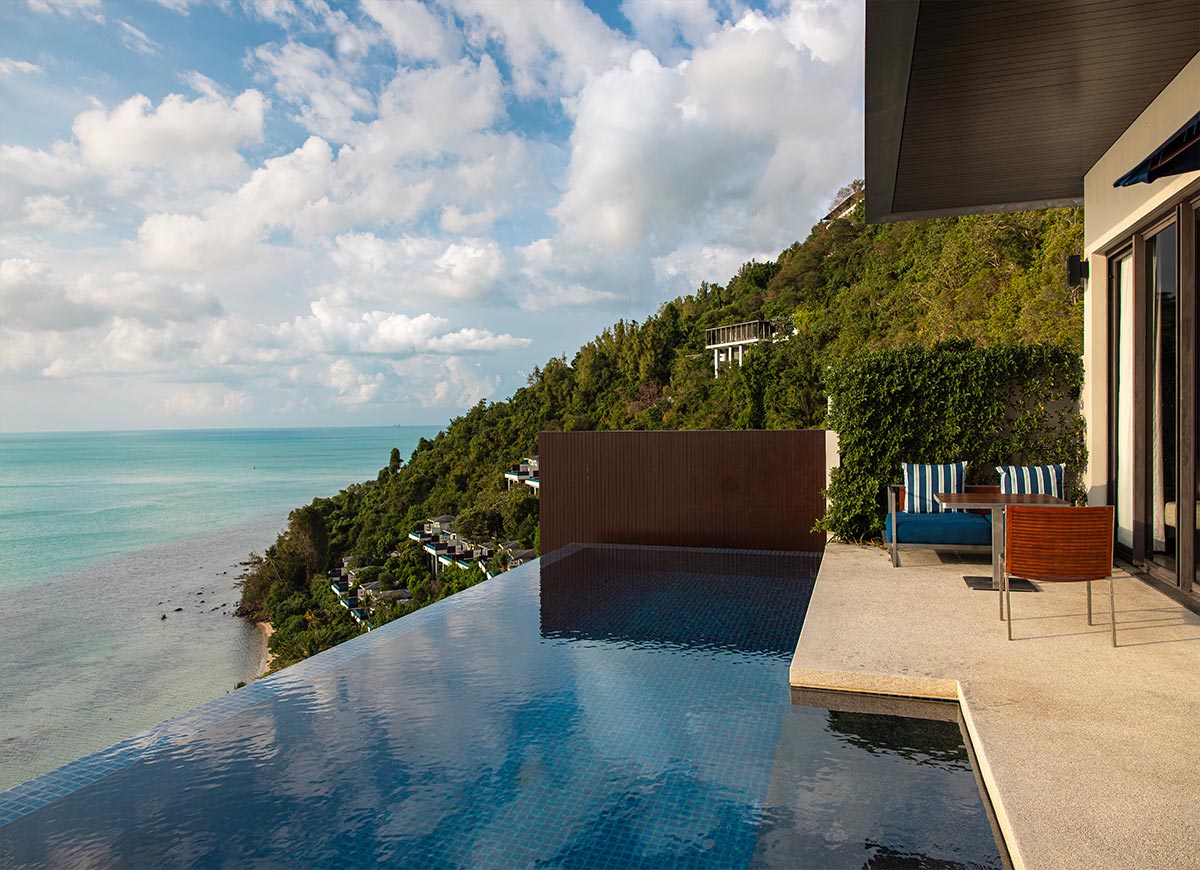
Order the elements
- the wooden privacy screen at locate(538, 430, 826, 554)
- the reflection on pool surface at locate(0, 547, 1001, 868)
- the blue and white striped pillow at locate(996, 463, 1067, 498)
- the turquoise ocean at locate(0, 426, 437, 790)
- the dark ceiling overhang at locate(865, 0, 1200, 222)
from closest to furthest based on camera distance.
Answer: the reflection on pool surface at locate(0, 547, 1001, 868), the dark ceiling overhang at locate(865, 0, 1200, 222), the blue and white striped pillow at locate(996, 463, 1067, 498), the wooden privacy screen at locate(538, 430, 826, 554), the turquoise ocean at locate(0, 426, 437, 790)

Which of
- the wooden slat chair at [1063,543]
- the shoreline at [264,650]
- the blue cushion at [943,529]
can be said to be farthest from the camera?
the shoreline at [264,650]

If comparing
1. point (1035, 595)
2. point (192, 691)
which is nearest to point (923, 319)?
point (1035, 595)

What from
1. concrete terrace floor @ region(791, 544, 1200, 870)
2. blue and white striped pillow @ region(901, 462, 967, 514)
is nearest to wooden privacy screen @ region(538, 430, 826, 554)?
blue and white striped pillow @ region(901, 462, 967, 514)

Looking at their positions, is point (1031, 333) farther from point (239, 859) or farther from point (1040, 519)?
point (239, 859)

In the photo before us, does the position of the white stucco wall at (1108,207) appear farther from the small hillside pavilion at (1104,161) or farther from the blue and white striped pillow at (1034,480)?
the blue and white striped pillow at (1034,480)

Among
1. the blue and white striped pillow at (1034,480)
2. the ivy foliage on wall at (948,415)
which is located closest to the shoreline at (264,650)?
the ivy foliage on wall at (948,415)

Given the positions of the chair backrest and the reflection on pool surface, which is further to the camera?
the chair backrest

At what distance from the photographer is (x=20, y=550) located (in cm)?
4953

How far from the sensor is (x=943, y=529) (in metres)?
6.29

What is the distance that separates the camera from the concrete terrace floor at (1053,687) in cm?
230

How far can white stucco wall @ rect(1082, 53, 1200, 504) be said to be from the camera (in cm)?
457

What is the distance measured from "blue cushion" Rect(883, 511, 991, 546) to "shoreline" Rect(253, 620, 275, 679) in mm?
31212

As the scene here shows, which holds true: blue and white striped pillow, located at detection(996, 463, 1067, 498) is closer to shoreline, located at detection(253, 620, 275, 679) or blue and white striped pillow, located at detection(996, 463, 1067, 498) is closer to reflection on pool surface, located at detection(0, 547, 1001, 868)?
reflection on pool surface, located at detection(0, 547, 1001, 868)

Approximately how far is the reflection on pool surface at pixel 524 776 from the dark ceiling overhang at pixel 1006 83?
10.9 ft
